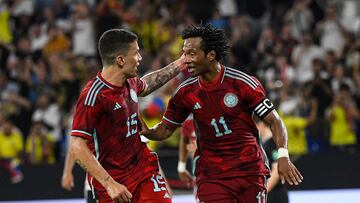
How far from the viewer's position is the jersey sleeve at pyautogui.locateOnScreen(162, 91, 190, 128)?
696 cm

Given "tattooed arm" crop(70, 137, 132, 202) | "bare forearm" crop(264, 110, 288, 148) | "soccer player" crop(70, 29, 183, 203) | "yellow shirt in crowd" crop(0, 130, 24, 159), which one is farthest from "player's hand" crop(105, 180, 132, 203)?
"yellow shirt in crowd" crop(0, 130, 24, 159)

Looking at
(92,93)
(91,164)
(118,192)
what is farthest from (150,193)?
(92,93)

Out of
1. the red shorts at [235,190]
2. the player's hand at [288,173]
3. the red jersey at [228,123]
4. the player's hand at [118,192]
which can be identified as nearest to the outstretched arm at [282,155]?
the player's hand at [288,173]

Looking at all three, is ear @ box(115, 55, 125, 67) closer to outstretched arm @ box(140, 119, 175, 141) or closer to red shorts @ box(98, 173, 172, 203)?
outstretched arm @ box(140, 119, 175, 141)

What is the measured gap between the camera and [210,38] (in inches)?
268

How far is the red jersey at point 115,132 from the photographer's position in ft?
21.3

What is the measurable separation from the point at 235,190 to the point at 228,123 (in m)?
0.52

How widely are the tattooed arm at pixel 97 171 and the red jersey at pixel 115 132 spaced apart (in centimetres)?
14

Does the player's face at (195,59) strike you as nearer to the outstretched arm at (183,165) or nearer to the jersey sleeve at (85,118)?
the jersey sleeve at (85,118)

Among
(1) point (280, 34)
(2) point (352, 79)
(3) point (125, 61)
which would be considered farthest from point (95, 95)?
(1) point (280, 34)

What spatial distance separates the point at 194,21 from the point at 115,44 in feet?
33.4

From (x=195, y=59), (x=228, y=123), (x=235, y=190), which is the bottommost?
(x=235, y=190)

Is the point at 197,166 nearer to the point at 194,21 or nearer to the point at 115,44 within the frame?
the point at 115,44

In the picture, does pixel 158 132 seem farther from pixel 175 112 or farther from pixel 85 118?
pixel 85 118
